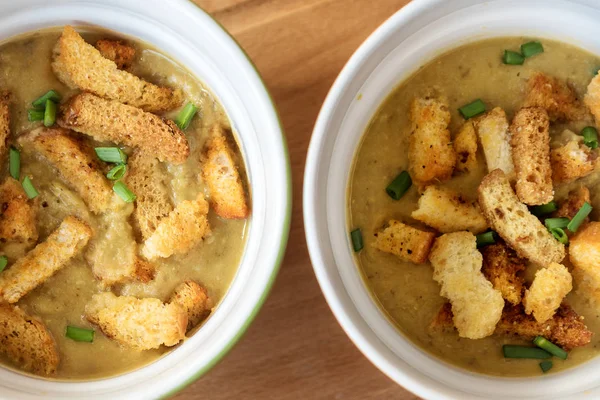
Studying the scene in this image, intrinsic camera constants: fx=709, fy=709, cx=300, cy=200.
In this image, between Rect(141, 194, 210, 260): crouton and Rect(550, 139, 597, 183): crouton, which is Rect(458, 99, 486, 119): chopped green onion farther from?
Rect(141, 194, 210, 260): crouton

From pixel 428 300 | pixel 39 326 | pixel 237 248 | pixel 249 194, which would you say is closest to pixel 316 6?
pixel 249 194

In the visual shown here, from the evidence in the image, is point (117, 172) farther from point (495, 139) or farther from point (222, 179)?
point (495, 139)

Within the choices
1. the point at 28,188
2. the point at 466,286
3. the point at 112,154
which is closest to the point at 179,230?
the point at 112,154

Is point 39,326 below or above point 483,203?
below

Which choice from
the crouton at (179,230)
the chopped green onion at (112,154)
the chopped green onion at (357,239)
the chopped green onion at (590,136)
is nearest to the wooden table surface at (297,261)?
the chopped green onion at (357,239)

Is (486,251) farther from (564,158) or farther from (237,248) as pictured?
(237,248)

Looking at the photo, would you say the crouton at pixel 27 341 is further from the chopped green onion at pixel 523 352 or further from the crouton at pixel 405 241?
the chopped green onion at pixel 523 352
